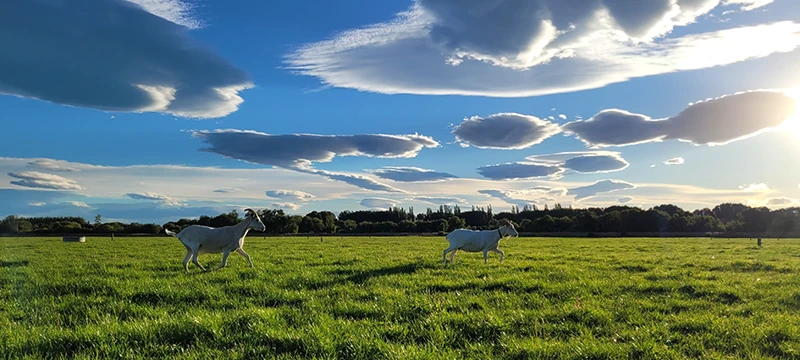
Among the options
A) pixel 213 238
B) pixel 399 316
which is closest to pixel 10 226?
pixel 213 238

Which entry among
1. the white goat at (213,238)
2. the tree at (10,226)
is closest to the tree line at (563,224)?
the tree at (10,226)

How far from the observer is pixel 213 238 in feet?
53.1

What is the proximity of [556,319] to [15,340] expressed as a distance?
876 centimetres

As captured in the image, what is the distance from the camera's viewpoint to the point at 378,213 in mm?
182625

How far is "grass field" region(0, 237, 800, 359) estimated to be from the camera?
257 inches

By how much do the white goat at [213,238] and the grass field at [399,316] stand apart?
1710mm

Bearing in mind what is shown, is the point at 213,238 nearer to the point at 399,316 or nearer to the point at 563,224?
the point at 399,316

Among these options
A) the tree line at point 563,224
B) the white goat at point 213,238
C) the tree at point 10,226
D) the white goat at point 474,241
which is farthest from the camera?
the tree line at point 563,224

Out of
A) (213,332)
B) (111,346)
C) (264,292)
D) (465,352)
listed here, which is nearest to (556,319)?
(465,352)

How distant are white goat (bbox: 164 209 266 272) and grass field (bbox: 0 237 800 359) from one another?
5.61ft

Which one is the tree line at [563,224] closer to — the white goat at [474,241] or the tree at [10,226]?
the tree at [10,226]

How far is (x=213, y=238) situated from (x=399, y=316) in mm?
10232

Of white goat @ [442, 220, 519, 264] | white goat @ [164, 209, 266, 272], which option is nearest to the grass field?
white goat @ [164, 209, 266, 272]

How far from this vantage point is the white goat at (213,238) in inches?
620
